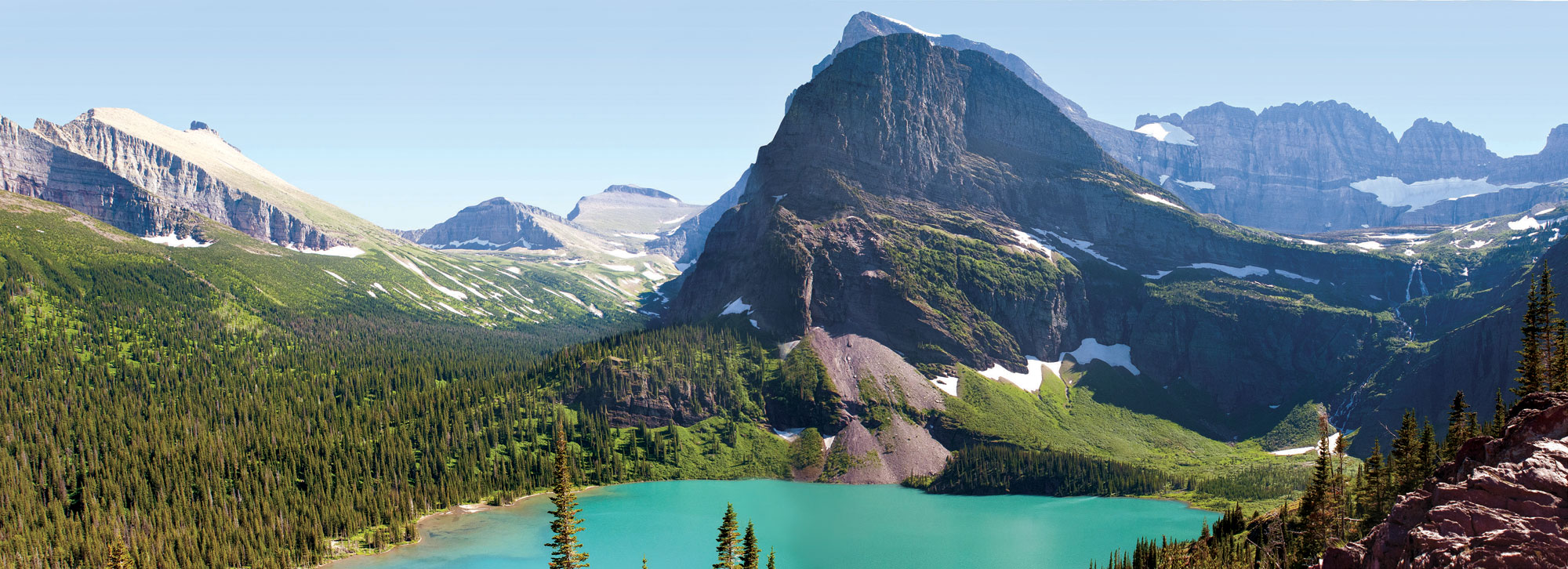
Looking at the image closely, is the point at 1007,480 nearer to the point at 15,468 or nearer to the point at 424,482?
the point at 424,482

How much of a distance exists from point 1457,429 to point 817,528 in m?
86.3

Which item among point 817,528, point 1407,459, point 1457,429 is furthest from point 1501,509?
point 817,528

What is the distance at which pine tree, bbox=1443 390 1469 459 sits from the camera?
81.4 meters

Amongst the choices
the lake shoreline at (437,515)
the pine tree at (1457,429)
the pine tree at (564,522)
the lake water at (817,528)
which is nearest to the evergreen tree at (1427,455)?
the pine tree at (1457,429)

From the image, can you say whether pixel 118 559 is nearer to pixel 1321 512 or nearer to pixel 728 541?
pixel 728 541

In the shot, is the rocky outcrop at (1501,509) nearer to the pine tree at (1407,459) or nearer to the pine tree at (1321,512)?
the pine tree at (1321,512)

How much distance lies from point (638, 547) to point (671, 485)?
49296mm

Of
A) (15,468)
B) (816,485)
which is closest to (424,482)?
(15,468)

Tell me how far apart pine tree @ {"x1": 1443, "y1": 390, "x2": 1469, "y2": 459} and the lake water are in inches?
1937

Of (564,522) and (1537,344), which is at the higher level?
(1537,344)

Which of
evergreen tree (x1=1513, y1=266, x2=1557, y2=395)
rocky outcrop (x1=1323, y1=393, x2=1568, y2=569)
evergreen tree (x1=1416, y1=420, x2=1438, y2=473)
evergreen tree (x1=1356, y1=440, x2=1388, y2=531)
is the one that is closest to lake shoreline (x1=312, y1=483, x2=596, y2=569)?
evergreen tree (x1=1356, y1=440, x2=1388, y2=531)

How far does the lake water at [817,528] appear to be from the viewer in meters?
126

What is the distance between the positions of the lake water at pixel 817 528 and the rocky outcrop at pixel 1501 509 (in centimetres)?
8210

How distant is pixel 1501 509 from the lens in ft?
127
